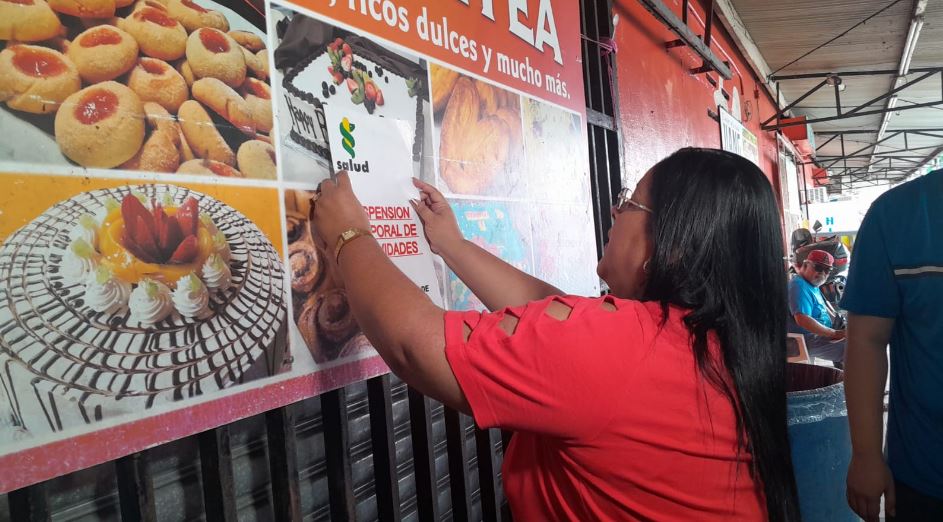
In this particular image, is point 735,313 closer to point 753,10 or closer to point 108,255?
point 108,255

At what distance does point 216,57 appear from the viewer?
91cm

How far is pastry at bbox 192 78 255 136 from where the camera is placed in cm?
88

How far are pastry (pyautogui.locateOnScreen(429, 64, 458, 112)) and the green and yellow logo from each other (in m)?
0.28

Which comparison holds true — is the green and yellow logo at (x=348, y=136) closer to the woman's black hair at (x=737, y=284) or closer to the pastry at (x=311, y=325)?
the pastry at (x=311, y=325)

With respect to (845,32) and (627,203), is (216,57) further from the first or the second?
(845,32)

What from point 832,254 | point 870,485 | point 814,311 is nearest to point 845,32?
point 832,254

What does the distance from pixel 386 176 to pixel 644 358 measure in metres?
0.62

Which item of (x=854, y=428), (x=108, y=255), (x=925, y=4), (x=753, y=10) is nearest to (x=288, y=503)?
(x=108, y=255)

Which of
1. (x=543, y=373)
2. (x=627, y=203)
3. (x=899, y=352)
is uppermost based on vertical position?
(x=627, y=203)

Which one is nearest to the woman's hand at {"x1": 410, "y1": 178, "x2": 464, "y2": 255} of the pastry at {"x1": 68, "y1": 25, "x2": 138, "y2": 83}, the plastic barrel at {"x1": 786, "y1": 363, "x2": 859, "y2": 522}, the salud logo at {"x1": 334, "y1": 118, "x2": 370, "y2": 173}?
the salud logo at {"x1": 334, "y1": 118, "x2": 370, "y2": 173}

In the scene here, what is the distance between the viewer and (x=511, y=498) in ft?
3.46

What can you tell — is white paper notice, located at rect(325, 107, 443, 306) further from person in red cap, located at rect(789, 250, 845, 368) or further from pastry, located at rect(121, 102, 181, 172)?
person in red cap, located at rect(789, 250, 845, 368)

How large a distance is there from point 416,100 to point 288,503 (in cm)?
86

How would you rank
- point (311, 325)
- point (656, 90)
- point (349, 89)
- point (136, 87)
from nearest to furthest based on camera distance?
point (136, 87), point (311, 325), point (349, 89), point (656, 90)
